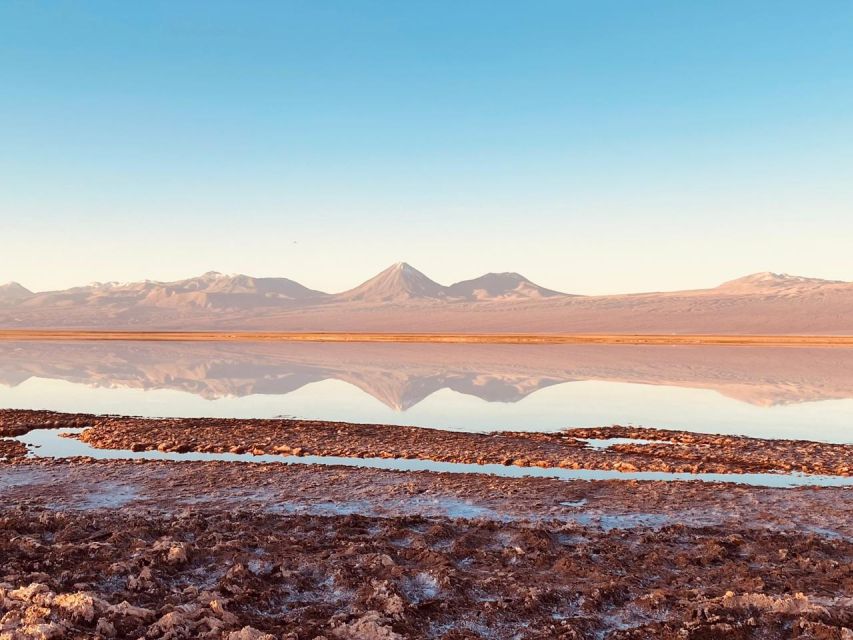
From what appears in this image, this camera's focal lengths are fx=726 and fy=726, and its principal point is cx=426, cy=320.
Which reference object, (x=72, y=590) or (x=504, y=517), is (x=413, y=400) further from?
(x=72, y=590)

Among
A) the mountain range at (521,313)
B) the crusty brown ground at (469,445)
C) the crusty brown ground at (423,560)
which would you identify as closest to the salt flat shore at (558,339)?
the mountain range at (521,313)

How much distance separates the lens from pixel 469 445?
1255cm

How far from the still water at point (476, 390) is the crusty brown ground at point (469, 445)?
1.57 m

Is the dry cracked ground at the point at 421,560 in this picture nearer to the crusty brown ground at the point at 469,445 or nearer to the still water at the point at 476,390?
the crusty brown ground at the point at 469,445

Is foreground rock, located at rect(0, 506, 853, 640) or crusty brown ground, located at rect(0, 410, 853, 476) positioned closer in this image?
foreground rock, located at rect(0, 506, 853, 640)

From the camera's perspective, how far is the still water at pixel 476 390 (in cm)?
1675

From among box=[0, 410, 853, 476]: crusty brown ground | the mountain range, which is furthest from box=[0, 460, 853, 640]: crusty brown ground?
the mountain range

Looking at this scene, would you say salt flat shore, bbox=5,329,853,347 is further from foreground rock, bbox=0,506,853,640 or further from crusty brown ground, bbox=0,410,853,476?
foreground rock, bbox=0,506,853,640

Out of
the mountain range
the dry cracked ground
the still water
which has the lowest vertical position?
the still water

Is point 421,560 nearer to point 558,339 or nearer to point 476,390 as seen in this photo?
point 476,390

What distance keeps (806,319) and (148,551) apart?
103m

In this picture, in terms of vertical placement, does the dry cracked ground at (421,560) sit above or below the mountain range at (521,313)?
below

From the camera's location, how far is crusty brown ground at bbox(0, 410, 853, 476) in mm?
11391

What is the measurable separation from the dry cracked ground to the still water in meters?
6.74
